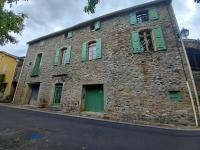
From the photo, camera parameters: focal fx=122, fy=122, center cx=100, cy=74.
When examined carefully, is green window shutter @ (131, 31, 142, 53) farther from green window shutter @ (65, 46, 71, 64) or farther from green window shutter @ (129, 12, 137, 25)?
green window shutter @ (65, 46, 71, 64)

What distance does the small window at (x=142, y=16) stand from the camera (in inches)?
308

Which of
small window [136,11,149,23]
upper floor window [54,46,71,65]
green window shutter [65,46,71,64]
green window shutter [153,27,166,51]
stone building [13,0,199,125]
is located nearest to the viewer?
stone building [13,0,199,125]

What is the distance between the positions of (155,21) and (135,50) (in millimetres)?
2118

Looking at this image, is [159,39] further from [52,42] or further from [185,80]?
[52,42]

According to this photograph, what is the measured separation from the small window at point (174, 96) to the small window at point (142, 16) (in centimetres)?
480

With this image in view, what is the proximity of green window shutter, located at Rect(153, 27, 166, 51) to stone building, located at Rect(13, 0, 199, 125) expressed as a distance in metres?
0.05

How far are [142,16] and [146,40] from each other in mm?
1870

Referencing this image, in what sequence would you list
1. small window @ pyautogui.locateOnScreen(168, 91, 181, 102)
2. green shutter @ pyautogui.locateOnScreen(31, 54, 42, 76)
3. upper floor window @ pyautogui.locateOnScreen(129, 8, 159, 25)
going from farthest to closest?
green shutter @ pyautogui.locateOnScreen(31, 54, 42, 76)
upper floor window @ pyautogui.locateOnScreen(129, 8, 159, 25)
small window @ pyautogui.locateOnScreen(168, 91, 181, 102)

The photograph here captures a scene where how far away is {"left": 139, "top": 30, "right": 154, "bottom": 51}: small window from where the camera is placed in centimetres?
719

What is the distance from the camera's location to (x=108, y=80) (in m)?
7.48

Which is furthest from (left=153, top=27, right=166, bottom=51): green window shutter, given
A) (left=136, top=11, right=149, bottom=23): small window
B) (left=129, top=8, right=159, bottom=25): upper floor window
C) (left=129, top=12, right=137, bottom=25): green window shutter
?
(left=129, top=12, right=137, bottom=25): green window shutter

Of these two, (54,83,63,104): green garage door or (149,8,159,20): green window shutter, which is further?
(54,83,63,104): green garage door

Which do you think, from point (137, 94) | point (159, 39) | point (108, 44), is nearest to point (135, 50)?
point (159, 39)

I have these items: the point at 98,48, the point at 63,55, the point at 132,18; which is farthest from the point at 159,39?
the point at 63,55
